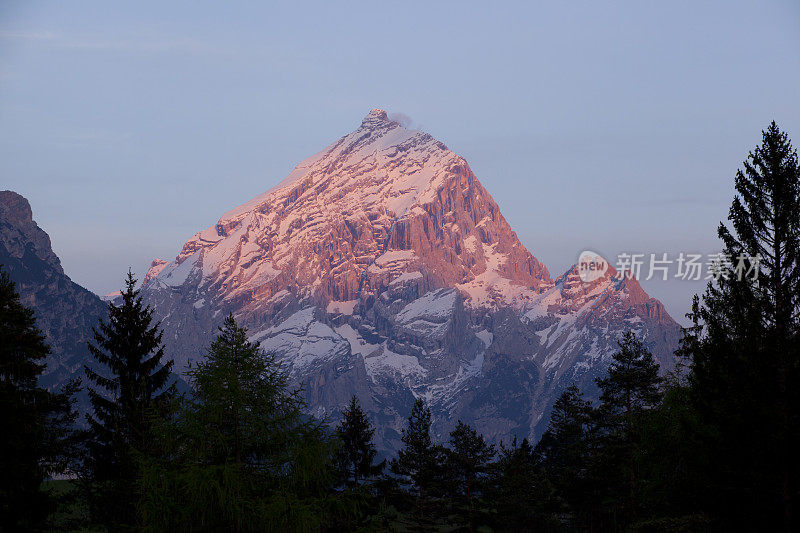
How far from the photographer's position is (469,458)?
86.6m

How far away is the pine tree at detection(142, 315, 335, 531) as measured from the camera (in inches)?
976

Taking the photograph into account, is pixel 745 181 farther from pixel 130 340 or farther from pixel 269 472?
pixel 130 340

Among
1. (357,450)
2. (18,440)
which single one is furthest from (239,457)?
(357,450)

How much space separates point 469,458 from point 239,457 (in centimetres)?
6300

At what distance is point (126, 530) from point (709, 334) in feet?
85.4

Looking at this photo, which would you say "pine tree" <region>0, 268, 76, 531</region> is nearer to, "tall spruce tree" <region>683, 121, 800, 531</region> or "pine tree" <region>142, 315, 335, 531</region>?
"pine tree" <region>142, 315, 335, 531</region>

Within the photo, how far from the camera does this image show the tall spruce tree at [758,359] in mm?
32125

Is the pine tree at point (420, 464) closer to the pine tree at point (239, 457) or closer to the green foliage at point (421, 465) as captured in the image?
the green foliage at point (421, 465)

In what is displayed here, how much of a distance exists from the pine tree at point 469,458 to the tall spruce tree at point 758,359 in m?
51.0

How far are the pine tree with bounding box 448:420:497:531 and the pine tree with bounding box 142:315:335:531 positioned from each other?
199 feet

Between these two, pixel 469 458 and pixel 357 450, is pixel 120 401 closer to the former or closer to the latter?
pixel 357 450

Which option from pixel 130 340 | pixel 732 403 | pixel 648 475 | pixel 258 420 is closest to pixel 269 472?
pixel 258 420

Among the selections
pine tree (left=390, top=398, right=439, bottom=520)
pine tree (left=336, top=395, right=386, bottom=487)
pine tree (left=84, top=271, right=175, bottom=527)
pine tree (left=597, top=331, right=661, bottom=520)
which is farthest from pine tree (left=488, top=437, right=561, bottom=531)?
pine tree (left=84, top=271, right=175, bottom=527)

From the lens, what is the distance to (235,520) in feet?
81.7
